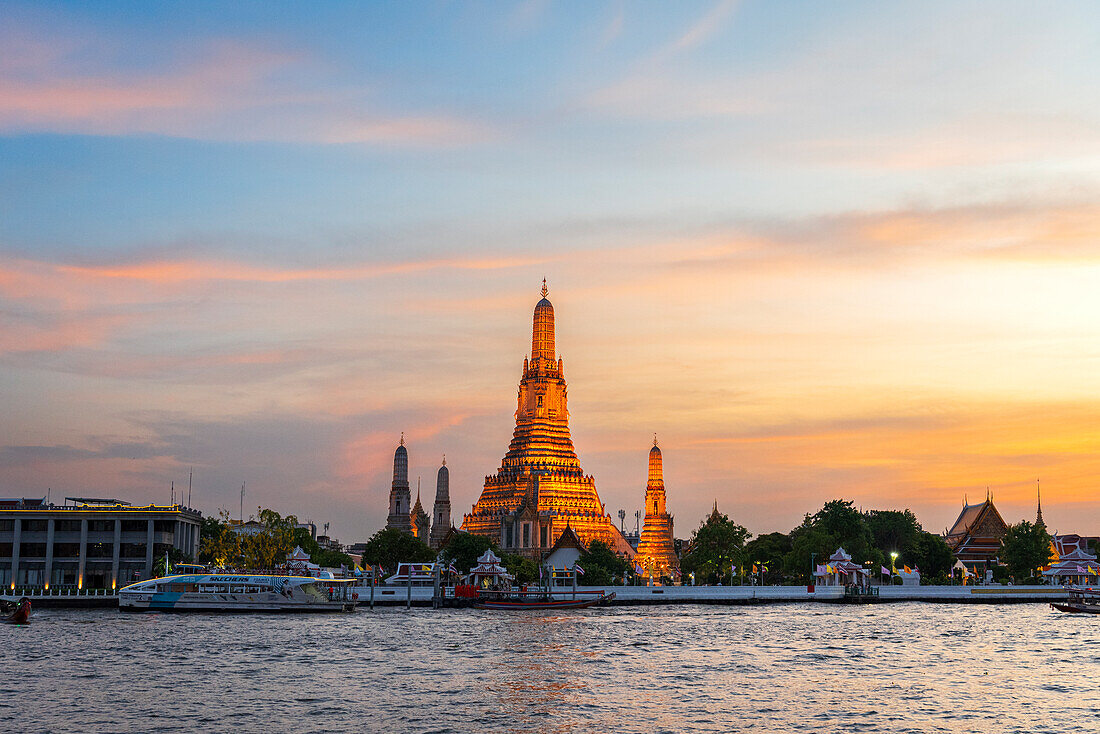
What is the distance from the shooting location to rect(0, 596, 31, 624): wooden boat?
8238 cm

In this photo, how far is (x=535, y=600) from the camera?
4289 inches

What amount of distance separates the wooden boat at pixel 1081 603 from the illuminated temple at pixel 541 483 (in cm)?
7825

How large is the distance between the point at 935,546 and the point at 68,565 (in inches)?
3986

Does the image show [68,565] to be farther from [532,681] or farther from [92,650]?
[532,681]

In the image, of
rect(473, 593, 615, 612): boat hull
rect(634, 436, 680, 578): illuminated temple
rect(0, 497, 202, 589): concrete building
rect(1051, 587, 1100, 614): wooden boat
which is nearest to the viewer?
rect(1051, 587, 1100, 614): wooden boat

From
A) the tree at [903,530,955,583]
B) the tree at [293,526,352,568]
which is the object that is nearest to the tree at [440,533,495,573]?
the tree at [293,526,352,568]

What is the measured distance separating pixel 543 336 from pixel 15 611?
12151 cm

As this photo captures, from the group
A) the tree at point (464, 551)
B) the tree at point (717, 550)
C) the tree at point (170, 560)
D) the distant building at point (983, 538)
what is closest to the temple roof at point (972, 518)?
the distant building at point (983, 538)

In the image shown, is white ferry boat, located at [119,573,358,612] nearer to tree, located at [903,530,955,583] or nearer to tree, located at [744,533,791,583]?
tree, located at [744,533,791,583]

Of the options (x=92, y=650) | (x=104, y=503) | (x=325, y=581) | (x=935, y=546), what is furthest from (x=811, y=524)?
(x=92, y=650)

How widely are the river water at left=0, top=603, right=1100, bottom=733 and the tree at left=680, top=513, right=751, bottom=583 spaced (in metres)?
56.7

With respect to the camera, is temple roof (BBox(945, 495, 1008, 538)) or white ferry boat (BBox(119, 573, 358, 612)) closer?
white ferry boat (BBox(119, 573, 358, 612))

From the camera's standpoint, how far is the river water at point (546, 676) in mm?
40000

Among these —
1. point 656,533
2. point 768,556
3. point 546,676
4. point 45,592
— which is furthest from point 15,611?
point 656,533
